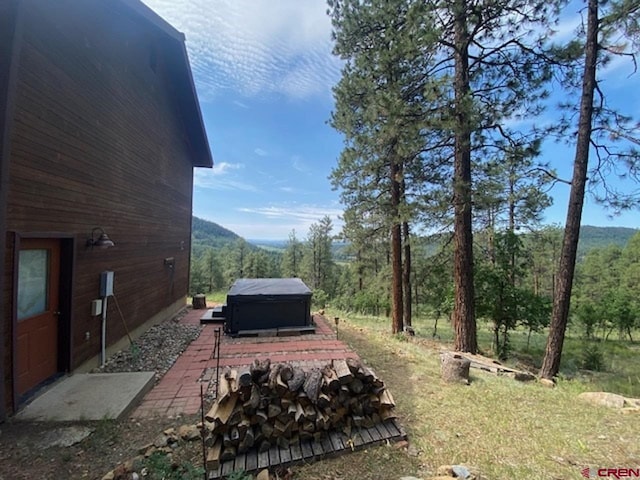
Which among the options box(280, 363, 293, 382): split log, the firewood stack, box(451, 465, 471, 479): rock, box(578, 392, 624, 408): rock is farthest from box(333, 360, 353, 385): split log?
box(578, 392, 624, 408): rock

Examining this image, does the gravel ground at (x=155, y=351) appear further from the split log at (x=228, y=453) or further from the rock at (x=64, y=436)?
the split log at (x=228, y=453)

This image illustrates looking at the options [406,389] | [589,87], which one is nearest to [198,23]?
[589,87]

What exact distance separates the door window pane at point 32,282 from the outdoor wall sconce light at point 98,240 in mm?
723

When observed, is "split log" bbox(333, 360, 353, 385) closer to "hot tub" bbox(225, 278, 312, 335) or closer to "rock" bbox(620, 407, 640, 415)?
"rock" bbox(620, 407, 640, 415)

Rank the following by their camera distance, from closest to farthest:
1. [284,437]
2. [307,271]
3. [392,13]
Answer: [284,437]
[392,13]
[307,271]

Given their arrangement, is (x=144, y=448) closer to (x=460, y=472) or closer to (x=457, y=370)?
(x=460, y=472)

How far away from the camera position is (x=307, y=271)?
30281 mm

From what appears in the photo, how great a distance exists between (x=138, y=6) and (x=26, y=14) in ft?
6.15

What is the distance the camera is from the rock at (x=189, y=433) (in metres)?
2.74

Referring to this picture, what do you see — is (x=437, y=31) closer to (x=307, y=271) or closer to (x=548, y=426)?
(x=548, y=426)

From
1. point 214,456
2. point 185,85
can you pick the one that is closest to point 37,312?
point 214,456

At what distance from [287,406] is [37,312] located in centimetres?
331

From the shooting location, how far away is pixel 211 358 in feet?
16.9

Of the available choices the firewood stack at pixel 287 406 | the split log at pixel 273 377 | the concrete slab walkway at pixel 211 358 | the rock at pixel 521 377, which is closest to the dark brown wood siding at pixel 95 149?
the concrete slab walkway at pixel 211 358
